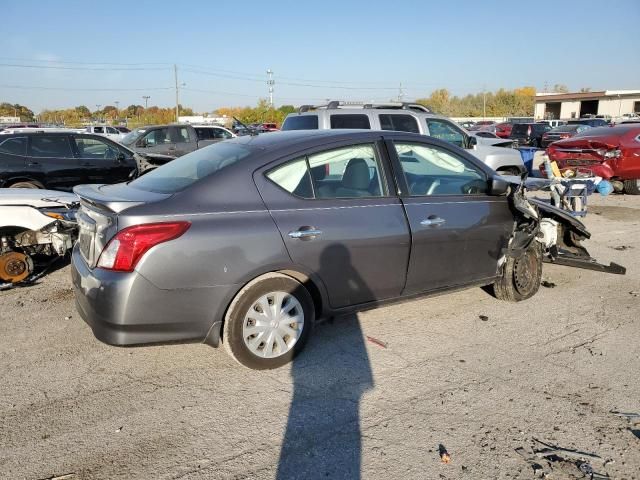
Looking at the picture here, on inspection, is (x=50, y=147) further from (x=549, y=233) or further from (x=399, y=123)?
(x=549, y=233)

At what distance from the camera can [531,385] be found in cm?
357

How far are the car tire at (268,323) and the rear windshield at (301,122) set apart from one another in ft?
19.3

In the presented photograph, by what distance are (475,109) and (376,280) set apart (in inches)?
3922

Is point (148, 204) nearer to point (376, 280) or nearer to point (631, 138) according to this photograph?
point (376, 280)

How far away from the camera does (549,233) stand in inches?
223

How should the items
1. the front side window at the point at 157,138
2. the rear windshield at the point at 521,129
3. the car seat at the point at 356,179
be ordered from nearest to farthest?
1. the car seat at the point at 356,179
2. the front side window at the point at 157,138
3. the rear windshield at the point at 521,129

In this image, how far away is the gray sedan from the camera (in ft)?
10.8

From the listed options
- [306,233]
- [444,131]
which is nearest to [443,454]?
[306,233]

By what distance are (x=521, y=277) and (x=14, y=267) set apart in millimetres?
5240

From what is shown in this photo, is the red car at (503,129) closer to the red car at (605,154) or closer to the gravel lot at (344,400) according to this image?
the red car at (605,154)

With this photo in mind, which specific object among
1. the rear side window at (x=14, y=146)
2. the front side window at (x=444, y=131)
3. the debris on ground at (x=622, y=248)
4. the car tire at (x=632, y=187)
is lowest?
the debris on ground at (x=622, y=248)

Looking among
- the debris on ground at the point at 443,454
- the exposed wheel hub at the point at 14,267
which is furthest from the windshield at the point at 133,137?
the debris on ground at the point at 443,454

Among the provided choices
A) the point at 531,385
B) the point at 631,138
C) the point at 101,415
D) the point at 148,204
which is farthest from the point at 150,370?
the point at 631,138

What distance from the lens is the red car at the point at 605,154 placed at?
39.4ft
